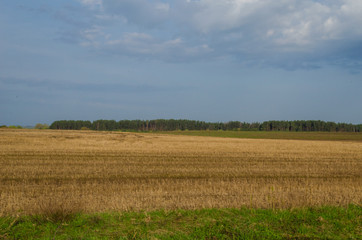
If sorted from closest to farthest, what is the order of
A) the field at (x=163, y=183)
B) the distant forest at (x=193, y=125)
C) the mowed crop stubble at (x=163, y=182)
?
the field at (x=163, y=183) < the mowed crop stubble at (x=163, y=182) < the distant forest at (x=193, y=125)

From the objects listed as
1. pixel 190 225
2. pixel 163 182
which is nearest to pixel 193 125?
pixel 163 182

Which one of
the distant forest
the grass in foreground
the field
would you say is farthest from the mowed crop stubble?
the distant forest

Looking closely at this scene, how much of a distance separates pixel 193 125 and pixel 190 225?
462ft

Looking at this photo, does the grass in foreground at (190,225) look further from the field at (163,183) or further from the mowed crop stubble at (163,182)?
the mowed crop stubble at (163,182)

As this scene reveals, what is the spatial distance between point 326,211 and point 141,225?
5363mm

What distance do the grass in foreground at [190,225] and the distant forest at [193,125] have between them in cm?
12289

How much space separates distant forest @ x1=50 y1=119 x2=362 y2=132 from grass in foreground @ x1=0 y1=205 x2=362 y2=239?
122887 millimetres

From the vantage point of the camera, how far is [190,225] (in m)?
6.78

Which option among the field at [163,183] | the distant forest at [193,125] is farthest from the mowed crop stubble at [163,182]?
the distant forest at [193,125]

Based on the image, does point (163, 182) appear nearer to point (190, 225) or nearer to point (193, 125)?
point (190, 225)

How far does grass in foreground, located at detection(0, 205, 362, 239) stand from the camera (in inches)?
246

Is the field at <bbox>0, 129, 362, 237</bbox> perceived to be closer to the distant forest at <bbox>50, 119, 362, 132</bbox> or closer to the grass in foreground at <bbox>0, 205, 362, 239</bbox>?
the grass in foreground at <bbox>0, 205, 362, 239</bbox>

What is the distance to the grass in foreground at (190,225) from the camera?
6254 mm

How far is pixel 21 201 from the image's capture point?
9320mm
